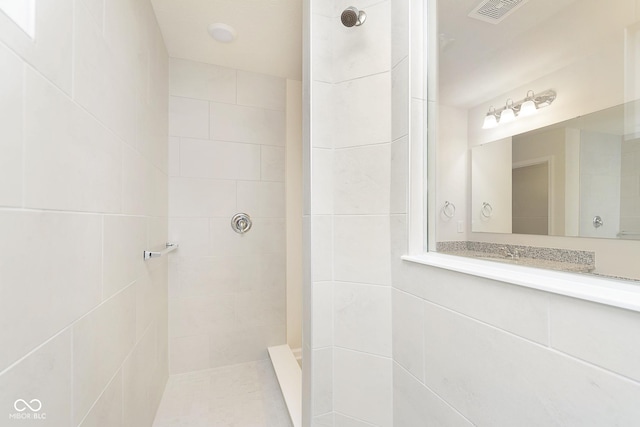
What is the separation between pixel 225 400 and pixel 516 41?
217 centimetres

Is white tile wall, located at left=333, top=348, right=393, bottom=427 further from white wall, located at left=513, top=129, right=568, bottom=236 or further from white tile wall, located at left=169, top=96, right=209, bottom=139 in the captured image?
white tile wall, located at left=169, top=96, right=209, bottom=139

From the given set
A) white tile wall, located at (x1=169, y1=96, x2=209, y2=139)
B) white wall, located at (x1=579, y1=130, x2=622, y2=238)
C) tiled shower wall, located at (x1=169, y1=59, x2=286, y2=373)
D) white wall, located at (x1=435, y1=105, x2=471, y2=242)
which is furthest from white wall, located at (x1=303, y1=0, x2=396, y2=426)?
white tile wall, located at (x1=169, y1=96, x2=209, y2=139)

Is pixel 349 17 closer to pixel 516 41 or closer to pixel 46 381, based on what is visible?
pixel 516 41

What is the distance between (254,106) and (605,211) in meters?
1.98

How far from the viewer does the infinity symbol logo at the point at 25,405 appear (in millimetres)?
435

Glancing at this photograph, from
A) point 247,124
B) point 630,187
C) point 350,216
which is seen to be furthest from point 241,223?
point 630,187

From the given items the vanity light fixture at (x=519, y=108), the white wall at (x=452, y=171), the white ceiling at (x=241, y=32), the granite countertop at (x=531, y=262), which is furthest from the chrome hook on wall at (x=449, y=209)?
the white ceiling at (x=241, y=32)

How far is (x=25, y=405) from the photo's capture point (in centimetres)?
46

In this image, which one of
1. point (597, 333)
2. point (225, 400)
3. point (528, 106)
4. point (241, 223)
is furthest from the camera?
point (241, 223)

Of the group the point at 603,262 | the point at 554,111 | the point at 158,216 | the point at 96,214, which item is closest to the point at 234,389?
the point at 158,216

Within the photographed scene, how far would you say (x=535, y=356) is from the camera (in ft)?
1.67

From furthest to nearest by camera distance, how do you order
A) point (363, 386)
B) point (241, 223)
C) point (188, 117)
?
1. point (241, 223)
2. point (188, 117)
3. point (363, 386)

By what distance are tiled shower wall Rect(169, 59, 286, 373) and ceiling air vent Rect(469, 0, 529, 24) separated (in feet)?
4.72

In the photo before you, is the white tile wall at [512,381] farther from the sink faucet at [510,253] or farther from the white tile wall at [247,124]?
the white tile wall at [247,124]
